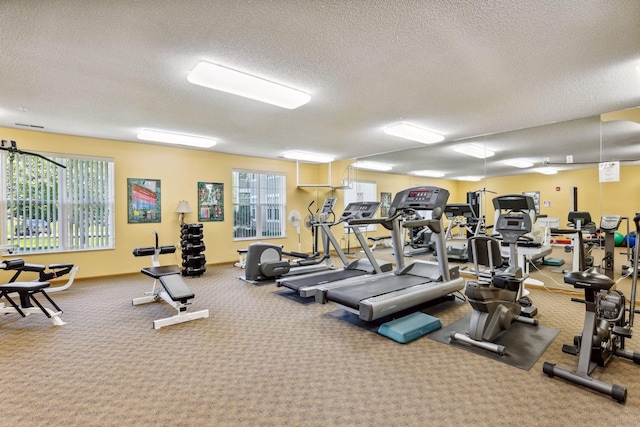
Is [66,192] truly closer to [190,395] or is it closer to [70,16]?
[70,16]

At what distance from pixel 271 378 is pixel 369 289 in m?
1.66

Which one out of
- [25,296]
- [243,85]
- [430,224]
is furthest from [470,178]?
[25,296]

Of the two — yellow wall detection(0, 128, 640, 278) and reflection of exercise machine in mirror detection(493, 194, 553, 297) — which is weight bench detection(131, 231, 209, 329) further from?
reflection of exercise machine in mirror detection(493, 194, 553, 297)

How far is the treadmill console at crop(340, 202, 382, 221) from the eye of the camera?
4.72 metres

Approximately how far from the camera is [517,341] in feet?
9.68

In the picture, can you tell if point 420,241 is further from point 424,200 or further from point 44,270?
point 44,270

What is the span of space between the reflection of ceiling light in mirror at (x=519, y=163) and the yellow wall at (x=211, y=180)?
0.65 ft

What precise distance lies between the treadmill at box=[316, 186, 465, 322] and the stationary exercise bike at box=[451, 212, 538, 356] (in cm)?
51

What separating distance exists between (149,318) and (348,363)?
98.3 inches

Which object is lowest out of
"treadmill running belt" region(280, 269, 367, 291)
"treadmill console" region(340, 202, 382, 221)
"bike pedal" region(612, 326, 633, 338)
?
"treadmill running belt" region(280, 269, 367, 291)

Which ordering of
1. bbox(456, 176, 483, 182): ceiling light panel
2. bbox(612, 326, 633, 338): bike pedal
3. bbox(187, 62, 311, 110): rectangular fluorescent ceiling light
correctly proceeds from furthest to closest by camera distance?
bbox(456, 176, 483, 182): ceiling light panel < bbox(187, 62, 311, 110): rectangular fluorescent ceiling light < bbox(612, 326, 633, 338): bike pedal

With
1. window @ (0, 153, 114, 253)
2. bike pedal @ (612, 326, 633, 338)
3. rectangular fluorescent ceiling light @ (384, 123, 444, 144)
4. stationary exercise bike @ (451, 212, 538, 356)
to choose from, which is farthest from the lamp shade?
bike pedal @ (612, 326, 633, 338)

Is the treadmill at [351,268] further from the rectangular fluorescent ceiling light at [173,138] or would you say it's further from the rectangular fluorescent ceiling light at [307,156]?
the rectangular fluorescent ceiling light at [173,138]

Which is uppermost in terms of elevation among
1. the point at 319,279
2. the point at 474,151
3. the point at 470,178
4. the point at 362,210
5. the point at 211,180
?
the point at 474,151
